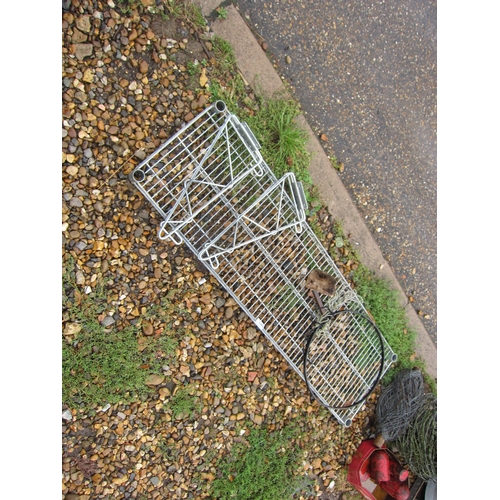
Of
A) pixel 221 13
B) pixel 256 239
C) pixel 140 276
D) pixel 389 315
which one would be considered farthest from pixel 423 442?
pixel 221 13

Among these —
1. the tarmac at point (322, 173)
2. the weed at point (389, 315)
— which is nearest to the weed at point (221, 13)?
the tarmac at point (322, 173)

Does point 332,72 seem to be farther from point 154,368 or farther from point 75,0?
point 154,368

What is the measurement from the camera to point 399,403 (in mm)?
3539

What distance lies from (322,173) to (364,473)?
260 cm

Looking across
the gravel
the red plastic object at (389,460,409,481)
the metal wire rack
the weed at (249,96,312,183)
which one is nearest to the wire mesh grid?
the metal wire rack

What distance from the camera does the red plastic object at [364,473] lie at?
350 centimetres

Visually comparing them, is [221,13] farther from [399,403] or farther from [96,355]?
[399,403]

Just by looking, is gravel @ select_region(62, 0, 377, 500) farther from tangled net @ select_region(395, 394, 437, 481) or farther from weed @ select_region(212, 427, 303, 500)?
tangled net @ select_region(395, 394, 437, 481)

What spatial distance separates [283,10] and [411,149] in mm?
1702

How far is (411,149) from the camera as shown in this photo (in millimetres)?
3945

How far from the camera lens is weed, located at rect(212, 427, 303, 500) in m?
3.22

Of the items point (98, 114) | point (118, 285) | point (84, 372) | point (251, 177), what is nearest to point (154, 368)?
point (84, 372)

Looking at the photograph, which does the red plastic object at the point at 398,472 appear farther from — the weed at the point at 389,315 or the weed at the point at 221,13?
the weed at the point at 221,13

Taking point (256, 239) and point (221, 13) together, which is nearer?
point (256, 239)
